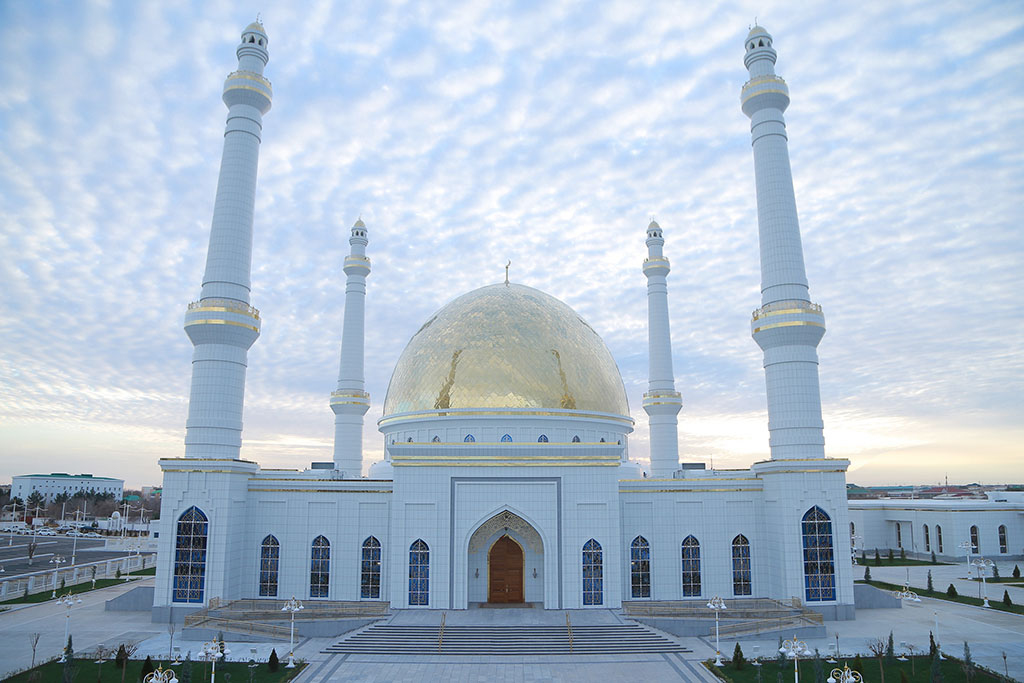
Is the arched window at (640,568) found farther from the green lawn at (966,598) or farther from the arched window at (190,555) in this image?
the arched window at (190,555)

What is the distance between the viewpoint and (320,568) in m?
25.0

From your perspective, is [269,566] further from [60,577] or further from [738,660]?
[60,577]

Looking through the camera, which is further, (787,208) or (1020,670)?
(787,208)

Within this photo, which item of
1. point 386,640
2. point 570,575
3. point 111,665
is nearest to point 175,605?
point 111,665

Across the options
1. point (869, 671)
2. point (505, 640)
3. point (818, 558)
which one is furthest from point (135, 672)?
point (818, 558)

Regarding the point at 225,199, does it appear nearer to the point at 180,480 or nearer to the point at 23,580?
the point at 180,480

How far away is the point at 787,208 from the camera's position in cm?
2619

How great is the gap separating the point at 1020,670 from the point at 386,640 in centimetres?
1715

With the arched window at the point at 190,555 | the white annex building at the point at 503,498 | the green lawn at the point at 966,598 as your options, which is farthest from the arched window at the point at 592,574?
the green lawn at the point at 966,598

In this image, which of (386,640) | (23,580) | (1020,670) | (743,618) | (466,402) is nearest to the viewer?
(1020,670)

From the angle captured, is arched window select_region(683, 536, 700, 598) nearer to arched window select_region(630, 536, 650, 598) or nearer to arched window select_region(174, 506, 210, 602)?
arched window select_region(630, 536, 650, 598)

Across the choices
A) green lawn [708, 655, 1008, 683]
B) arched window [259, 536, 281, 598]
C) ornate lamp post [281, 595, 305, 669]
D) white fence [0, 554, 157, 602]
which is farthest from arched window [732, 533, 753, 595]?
white fence [0, 554, 157, 602]

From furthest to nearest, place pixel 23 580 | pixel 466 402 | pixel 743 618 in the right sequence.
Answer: pixel 23 580 < pixel 466 402 < pixel 743 618

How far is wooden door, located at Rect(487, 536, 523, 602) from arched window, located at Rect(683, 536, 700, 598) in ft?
20.4
